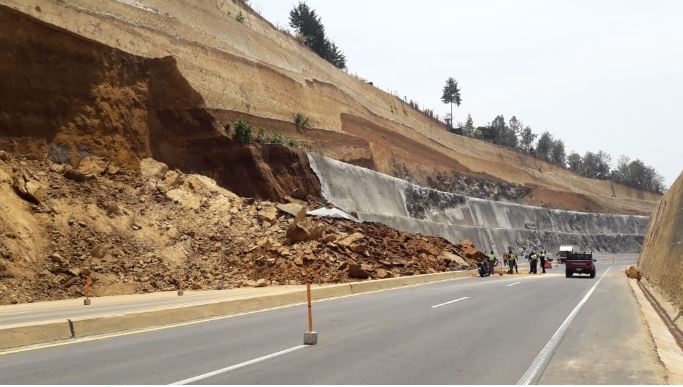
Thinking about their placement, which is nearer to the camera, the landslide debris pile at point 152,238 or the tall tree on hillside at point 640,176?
the landslide debris pile at point 152,238

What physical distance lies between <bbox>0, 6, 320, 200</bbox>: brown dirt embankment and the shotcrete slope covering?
342 cm

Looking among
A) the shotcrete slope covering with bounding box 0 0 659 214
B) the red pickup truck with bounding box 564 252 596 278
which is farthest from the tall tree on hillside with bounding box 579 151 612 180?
the red pickup truck with bounding box 564 252 596 278

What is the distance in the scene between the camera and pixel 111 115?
28.2 meters

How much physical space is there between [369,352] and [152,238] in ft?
56.6

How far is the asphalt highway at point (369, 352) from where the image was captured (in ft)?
23.4

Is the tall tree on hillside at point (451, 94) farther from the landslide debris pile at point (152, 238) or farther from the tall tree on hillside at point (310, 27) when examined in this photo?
the landslide debris pile at point (152, 238)

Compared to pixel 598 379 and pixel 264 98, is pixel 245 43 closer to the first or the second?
pixel 264 98

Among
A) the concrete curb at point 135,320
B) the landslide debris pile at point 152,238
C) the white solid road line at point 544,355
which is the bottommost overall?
the white solid road line at point 544,355

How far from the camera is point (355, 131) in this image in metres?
60.5

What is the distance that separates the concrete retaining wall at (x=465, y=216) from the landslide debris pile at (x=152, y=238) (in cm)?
921

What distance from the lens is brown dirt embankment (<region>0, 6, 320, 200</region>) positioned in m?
25.1

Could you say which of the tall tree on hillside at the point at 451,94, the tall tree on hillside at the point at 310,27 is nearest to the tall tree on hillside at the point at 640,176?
the tall tree on hillside at the point at 451,94

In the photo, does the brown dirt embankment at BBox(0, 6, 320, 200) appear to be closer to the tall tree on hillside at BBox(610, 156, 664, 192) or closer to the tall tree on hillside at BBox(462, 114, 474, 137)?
the tall tree on hillside at BBox(462, 114, 474, 137)

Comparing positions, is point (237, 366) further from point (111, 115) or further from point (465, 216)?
point (465, 216)
